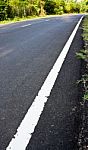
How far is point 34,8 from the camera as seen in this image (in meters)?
59.1

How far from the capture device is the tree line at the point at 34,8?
144 ft

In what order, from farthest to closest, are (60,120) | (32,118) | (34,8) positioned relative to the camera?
(34,8) < (32,118) < (60,120)

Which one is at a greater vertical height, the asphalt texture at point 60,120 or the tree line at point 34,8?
the asphalt texture at point 60,120

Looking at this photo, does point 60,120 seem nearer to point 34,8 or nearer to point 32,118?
point 32,118

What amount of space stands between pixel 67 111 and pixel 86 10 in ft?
264

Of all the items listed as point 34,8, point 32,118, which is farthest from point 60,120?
point 34,8

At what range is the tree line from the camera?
43894 mm

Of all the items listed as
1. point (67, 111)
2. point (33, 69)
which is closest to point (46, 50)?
point (33, 69)

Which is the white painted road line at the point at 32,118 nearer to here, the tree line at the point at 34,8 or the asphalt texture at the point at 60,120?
the asphalt texture at the point at 60,120

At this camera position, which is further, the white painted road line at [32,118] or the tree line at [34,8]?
the tree line at [34,8]

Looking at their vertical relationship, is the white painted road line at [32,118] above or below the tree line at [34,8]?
above

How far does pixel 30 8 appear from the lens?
187ft

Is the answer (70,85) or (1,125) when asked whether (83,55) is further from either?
(1,125)

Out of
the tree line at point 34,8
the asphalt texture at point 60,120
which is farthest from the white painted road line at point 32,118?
the tree line at point 34,8
